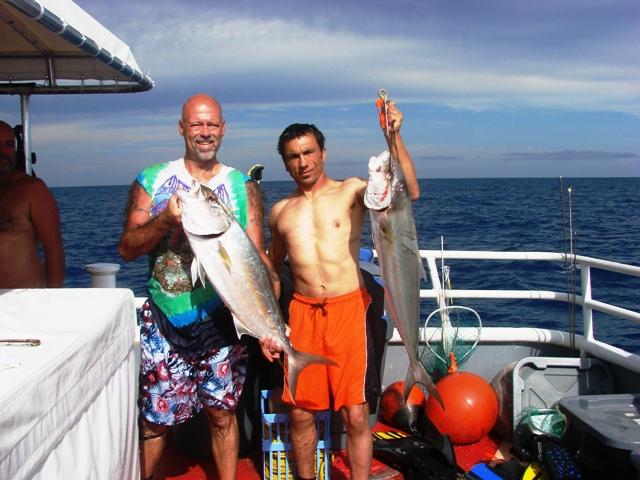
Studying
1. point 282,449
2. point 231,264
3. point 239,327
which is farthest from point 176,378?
point 282,449

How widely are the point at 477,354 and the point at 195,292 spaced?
9.56 feet

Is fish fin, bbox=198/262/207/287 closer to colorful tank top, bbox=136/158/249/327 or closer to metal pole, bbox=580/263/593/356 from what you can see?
colorful tank top, bbox=136/158/249/327

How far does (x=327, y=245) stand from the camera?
386 cm

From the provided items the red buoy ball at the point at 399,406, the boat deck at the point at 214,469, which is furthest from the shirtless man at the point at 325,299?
the red buoy ball at the point at 399,406

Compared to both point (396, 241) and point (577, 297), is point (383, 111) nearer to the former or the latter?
point (396, 241)

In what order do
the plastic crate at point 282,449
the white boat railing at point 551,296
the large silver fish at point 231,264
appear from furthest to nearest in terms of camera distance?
1. the white boat railing at point 551,296
2. the plastic crate at point 282,449
3. the large silver fish at point 231,264

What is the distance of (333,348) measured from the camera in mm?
3789

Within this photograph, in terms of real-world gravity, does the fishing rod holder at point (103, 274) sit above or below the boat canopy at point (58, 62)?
below

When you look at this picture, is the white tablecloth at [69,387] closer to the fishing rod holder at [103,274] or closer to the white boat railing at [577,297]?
the fishing rod holder at [103,274]

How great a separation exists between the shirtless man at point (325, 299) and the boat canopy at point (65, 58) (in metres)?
1.28

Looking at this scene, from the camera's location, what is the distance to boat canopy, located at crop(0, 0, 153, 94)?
12.6 ft

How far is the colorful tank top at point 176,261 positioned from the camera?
11.8ft

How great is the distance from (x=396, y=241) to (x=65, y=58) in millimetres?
2985

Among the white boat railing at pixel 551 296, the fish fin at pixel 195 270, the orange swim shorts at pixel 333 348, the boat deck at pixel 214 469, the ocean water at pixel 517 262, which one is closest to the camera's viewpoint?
the fish fin at pixel 195 270
